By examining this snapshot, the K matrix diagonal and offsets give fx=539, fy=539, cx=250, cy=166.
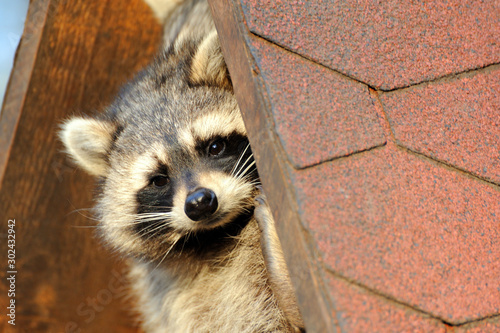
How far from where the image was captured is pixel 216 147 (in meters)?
2.10

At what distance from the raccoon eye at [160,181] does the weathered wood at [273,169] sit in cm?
74

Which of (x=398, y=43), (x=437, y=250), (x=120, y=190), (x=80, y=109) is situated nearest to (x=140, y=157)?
(x=120, y=190)

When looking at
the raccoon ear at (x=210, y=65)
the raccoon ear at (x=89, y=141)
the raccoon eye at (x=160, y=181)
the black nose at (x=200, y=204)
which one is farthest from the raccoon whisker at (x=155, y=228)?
the raccoon ear at (x=210, y=65)

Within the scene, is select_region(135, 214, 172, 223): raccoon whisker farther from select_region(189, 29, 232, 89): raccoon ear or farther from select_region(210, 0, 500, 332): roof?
select_region(210, 0, 500, 332): roof

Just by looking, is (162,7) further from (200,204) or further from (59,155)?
(200,204)

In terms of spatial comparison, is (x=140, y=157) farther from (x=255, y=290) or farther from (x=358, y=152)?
(x=358, y=152)

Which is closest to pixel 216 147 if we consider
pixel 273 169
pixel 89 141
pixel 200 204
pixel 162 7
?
pixel 200 204

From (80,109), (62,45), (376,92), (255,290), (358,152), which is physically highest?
(62,45)

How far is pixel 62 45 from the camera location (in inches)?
98.6

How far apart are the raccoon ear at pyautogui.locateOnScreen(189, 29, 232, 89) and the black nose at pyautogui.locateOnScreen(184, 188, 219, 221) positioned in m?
0.54

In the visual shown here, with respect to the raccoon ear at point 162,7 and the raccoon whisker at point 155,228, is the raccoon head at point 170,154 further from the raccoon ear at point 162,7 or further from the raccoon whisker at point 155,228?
the raccoon ear at point 162,7

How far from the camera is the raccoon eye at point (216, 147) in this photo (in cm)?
209

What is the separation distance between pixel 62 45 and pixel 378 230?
1.85 meters

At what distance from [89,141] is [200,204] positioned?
797 millimetres
